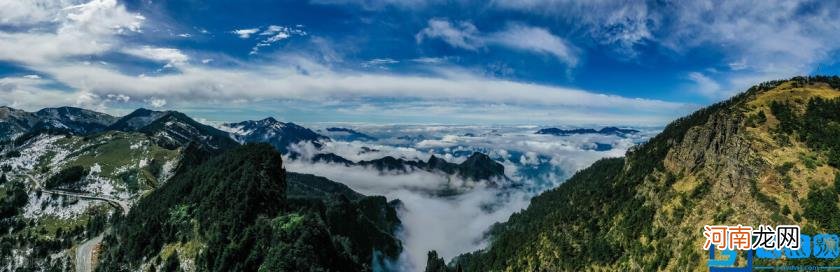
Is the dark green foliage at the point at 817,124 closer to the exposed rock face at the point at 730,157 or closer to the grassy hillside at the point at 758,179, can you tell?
the grassy hillside at the point at 758,179

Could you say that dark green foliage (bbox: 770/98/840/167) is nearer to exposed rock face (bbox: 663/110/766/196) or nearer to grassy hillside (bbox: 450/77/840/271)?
grassy hillside (bbox: 450/77/840/271)

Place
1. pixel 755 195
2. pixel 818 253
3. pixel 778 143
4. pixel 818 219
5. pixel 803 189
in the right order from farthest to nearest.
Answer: pixel 778 143 < pixel 755 195 < pixel 803 189 < pixel 818 219 < pixel 818 253

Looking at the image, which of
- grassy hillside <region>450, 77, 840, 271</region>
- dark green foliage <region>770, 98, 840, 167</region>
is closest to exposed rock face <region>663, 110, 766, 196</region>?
grassy hillside <region>450, 77, 840, 271</region>

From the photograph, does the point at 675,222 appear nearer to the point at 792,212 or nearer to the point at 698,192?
the point at 698,192

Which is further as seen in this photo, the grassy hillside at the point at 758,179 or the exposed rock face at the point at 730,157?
the exposed rock face at the point at 730,157

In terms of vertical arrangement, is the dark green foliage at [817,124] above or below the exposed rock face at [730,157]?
above

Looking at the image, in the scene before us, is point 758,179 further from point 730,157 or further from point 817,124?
point 817,124

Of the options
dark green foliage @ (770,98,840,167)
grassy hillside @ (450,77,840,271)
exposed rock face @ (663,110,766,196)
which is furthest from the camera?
exposed rock face @ (663,110,766,196)

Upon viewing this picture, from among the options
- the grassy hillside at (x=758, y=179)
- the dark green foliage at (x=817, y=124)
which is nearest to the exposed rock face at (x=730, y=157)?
the grassy hillside at (x=758, y=179)

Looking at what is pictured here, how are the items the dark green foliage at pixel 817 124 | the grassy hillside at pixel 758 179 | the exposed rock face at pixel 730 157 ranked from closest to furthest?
the grassy hillside at pixel 758 179 < the dark green foliage at pixel 817 124 < the exposed rock face at pixel 730 157

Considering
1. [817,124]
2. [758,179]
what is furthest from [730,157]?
[817,124]

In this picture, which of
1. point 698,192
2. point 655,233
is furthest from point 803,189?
point 655,233
